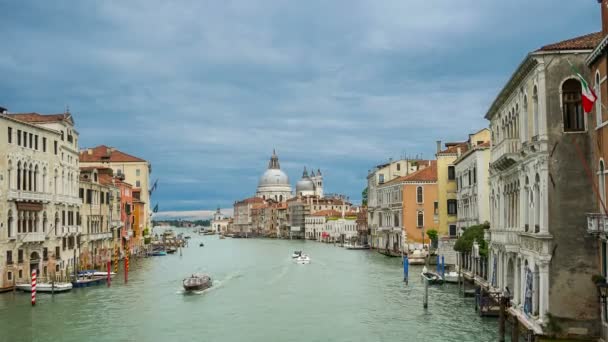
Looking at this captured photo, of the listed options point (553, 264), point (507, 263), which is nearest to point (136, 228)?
point (507, 263)

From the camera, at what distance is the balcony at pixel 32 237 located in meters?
29.7

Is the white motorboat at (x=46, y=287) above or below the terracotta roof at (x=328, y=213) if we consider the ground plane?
below

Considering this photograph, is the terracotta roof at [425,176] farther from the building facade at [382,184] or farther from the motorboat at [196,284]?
the motorboat at [196,284]

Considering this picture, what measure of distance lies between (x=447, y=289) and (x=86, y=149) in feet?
147

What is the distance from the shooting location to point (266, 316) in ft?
81.6

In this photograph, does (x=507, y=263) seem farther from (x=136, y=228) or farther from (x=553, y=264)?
(x=136, y=228)

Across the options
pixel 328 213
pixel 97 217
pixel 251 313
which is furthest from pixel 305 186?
pixel 251 313

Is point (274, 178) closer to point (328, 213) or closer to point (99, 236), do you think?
point (328, 213)

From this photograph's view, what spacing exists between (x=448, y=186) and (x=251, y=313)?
24.3 m

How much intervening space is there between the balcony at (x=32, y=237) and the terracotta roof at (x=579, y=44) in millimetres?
22748

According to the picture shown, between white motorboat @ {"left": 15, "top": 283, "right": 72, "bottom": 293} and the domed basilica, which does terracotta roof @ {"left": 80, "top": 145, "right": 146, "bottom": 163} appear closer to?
white motorboat @ {"left": 15, "top": 283, "right": 72, "bottom": 293}

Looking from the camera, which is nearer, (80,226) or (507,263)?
(507,263)

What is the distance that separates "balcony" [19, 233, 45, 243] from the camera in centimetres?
2973

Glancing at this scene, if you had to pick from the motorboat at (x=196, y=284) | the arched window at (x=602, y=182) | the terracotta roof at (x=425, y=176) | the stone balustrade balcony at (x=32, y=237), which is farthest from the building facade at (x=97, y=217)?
the arched window at (x=602, y=182)
